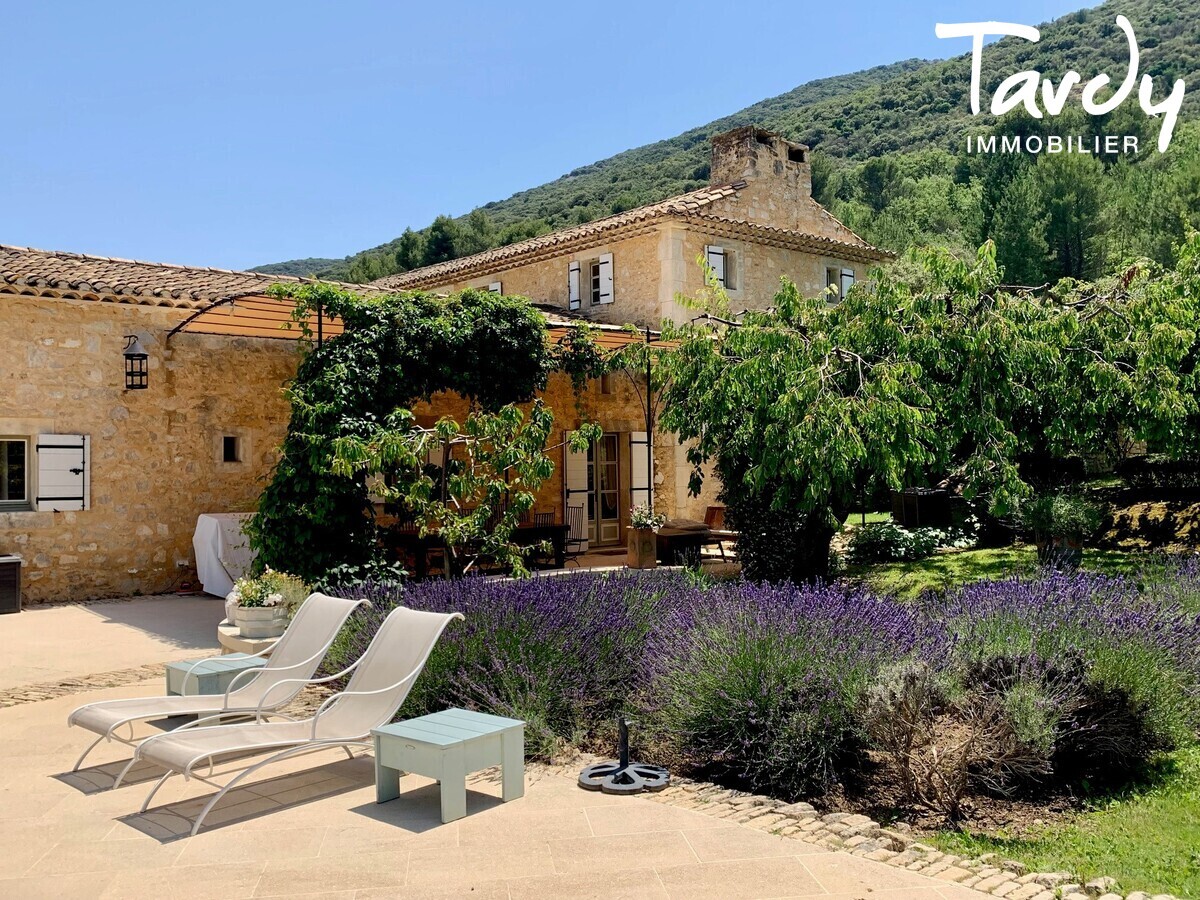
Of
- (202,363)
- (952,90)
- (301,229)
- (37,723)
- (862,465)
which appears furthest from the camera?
(952,90)

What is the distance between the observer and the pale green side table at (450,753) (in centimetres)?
401

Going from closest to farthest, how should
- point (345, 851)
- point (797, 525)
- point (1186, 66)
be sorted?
point (345, 851) → point (797, 525) → point (1186, 66)

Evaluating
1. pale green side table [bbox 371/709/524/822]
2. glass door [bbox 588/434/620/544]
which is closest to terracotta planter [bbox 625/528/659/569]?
glass door [bbox 588/434/620/544]

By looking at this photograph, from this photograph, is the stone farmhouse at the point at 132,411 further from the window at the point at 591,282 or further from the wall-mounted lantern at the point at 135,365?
the window at the point at 591,282

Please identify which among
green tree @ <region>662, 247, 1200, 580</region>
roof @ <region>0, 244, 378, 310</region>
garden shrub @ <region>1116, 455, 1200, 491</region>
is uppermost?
roof @ <region>0, 244, 378, 310</region>

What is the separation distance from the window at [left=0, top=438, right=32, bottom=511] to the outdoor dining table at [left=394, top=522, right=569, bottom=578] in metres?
3.87

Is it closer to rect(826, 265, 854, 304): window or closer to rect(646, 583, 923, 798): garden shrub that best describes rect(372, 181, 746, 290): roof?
rect(826, 265, 854, 304): window

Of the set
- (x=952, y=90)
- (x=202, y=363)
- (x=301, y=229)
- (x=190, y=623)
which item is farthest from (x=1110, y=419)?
(x=952, y=90)

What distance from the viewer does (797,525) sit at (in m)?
10.1

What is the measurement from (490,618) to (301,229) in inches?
717

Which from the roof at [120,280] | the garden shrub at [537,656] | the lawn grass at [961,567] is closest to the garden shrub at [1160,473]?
the lawn grass at [961,567]

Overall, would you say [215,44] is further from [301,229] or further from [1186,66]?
[1186,66]

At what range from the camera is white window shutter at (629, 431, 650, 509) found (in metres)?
14.6

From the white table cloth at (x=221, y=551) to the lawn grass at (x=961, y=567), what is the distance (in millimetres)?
6650
